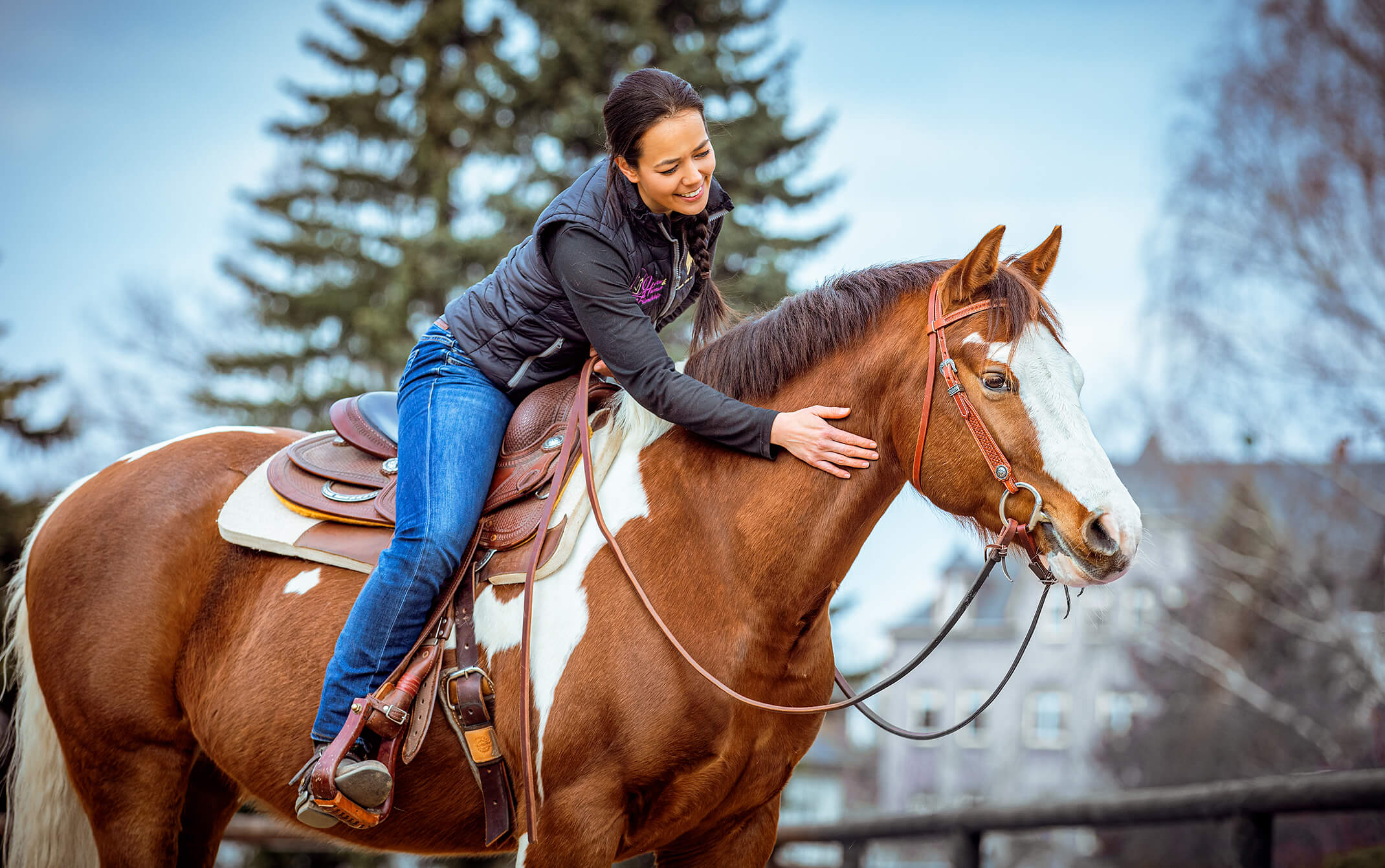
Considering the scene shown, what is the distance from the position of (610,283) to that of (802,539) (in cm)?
86

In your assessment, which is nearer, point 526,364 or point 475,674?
point 475,674

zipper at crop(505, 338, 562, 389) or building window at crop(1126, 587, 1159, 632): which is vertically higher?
zipper at crop(505, 338, 562, 389)

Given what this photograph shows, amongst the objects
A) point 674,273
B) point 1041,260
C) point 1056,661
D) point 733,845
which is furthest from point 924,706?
point 674,273

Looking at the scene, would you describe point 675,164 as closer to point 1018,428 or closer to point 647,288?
point 647,288

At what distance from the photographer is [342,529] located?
9.70ft

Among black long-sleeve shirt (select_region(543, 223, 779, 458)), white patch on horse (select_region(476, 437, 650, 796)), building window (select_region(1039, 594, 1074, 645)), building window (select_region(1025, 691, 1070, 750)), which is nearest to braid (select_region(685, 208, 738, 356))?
black long-sleeve shirt (select_region(543, 223, 779, 458))

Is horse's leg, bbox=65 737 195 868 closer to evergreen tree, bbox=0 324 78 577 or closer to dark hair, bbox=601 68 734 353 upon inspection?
dark hair, bbox=601 68 734 353

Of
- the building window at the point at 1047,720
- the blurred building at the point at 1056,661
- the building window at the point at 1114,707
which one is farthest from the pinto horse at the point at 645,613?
the building window at the point at 1047,720

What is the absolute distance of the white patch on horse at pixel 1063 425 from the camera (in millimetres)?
2139

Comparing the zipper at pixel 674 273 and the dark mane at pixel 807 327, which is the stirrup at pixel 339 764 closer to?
the dark mane at pixel 807 327

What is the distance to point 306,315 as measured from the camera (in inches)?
590

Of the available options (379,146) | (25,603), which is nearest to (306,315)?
(379,146)

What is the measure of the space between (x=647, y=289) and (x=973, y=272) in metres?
0.94

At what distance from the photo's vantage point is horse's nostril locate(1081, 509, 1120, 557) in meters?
2.12
